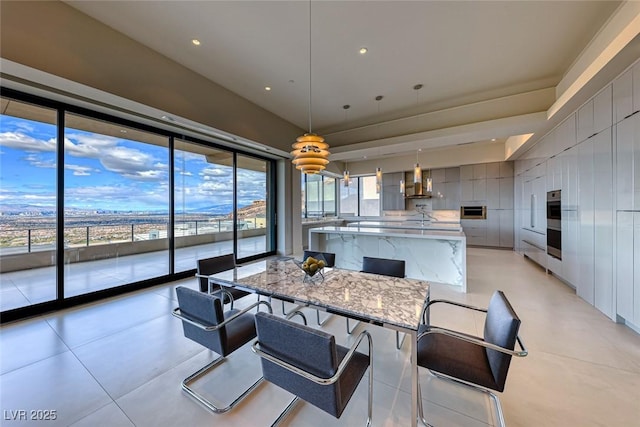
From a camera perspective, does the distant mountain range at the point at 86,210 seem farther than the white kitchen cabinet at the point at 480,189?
No

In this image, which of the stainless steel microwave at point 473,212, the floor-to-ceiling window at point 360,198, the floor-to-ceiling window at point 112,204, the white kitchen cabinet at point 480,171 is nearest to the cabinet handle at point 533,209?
the stainless steel microwave at point 473,212

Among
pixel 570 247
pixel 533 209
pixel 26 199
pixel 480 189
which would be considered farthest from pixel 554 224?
pixel 26 199

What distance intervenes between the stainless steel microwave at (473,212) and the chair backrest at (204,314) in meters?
8.44

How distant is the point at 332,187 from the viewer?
9711mm

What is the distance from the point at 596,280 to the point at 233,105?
248 inches

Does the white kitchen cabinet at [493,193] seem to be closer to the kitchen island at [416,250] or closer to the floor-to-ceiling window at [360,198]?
the floor-to-ceiling window at [360,198]

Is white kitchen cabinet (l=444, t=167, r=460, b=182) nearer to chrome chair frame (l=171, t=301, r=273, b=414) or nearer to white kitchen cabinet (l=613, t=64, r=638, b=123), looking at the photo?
white kitchen cabinet (l=613, t=64, r=638, b=123)

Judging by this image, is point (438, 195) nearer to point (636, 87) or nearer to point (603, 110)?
point (603, 110)

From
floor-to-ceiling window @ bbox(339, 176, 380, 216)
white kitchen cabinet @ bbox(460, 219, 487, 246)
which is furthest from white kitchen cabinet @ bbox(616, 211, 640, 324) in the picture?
floor-to-ceiling window @ bbox(339, 176, 380, 216)

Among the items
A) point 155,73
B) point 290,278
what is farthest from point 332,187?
point 290,278

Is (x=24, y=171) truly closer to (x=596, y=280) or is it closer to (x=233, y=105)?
(x=233, y=105)

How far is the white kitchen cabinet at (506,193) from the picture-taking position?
23.5 feet

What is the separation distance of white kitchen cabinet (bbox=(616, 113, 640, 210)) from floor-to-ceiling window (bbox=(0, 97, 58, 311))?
6.93 metres

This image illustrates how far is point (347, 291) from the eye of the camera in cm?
185
